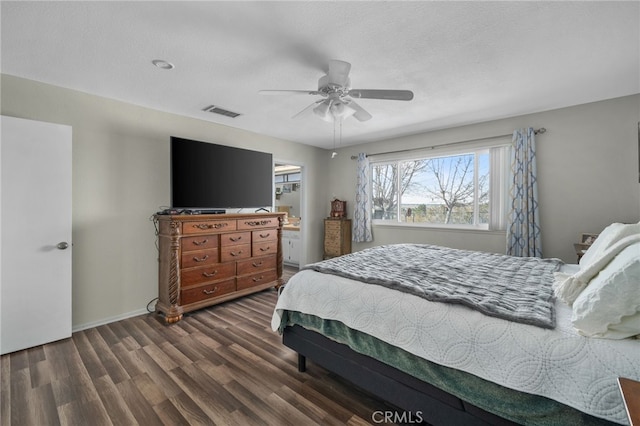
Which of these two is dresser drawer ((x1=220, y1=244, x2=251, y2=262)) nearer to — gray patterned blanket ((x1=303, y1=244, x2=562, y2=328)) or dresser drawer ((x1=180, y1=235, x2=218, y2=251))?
dresser drawer ((x1=180, y1=235, x2=218, y2=251))

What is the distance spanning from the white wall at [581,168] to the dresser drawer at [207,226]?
353 cm

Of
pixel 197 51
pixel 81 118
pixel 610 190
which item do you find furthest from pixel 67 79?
pixel 610 190

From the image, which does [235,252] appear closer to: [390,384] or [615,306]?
[390,384]

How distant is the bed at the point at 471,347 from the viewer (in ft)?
3.32

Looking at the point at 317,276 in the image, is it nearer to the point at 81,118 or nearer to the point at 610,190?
the point at 81,118

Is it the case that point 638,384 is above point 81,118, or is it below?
below

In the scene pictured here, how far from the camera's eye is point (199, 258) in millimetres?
3168

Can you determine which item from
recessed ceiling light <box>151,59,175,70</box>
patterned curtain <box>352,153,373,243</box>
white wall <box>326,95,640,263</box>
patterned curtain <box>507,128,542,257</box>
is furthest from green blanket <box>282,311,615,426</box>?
patterned curtain <box>352,153,373,243</box>

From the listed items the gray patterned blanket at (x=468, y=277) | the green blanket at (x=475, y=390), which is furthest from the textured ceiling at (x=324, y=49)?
the green blanket at (x=475, y=390)

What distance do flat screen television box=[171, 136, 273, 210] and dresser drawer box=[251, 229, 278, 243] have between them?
0.44m

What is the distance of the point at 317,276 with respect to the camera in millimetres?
1972

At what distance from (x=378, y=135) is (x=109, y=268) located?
422 centimetres

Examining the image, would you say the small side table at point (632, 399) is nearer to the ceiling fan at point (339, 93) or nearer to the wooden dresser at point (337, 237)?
the ceiling fan at point (339, 93)

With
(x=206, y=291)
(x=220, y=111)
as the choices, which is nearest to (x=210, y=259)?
(x=206, y=291)
